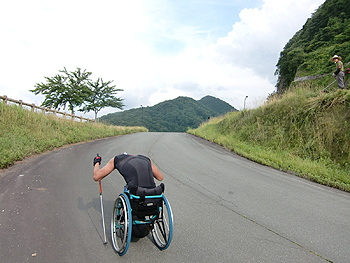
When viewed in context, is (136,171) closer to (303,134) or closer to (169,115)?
(303,134)

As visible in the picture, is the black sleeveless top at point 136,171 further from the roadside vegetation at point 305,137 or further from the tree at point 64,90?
the tree at point 64,90

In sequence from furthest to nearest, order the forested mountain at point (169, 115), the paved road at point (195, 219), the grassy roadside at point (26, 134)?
the forested mountain at point (169, 115) → the grassy roadside at point (26, 134) → the paved road at point (195, 219)

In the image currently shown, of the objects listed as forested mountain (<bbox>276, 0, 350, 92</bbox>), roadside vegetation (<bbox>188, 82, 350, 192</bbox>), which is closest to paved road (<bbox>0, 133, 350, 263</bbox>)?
roadside vegetation (<bbox>188, 82, 350, 192</bbox>)

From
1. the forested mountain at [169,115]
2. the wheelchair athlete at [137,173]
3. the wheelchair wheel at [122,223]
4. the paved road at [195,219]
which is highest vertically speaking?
the forested mountain at [169,115]

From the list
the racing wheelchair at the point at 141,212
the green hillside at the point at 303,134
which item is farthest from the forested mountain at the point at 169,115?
the racing wheelchair at the point at 141,212

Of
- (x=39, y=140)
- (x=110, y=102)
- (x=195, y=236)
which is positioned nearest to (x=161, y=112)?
(x=110, y=102)

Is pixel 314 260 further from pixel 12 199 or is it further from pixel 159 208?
pixel 12 199

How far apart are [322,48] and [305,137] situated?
17366mm

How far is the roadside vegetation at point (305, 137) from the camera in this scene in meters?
7.24

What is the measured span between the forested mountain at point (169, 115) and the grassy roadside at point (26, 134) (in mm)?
61317

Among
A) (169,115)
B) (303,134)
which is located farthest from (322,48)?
(169,115)

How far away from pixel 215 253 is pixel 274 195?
2.90 meters

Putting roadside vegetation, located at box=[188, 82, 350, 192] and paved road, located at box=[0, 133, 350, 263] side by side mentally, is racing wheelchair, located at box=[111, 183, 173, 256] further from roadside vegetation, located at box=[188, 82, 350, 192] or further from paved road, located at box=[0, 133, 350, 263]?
roadside vegetation, located at box=[188, 82, 350, 192]

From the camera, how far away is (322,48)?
21.0 m
